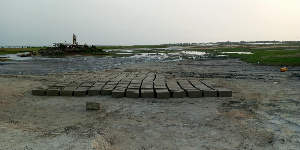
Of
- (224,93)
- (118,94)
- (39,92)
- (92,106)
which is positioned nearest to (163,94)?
(118,94)

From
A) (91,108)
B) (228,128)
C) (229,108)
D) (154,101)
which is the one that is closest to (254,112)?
(229,108)

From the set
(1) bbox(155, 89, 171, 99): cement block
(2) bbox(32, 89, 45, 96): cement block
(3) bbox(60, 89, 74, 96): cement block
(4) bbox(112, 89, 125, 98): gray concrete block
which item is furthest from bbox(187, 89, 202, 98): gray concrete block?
(2) bbox(32, 89, 45, 96): cement block

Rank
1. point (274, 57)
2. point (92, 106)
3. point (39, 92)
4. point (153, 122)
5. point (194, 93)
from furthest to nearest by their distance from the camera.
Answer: point (274, 57) < point (39, 92) < point (194, 93) < point (92, 106) < point (153, 122)

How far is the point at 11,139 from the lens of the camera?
3.92 meters

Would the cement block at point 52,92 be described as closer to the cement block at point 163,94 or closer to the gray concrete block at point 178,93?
the cement block at point 163,94

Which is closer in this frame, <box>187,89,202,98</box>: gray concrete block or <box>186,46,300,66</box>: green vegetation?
<box>187,89,202,98</box>: gray concrete block

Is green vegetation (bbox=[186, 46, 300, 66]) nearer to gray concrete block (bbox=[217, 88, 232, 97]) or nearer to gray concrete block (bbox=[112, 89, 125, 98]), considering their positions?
gray concrete block (bbox=[217, 88, 232, 97])

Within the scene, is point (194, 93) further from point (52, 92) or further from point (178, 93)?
point (52, 92)

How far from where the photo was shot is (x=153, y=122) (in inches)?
208

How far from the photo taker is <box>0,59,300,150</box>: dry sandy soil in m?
4.05

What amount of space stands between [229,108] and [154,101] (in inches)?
79.3

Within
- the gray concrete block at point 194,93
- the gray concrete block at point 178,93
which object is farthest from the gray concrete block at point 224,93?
the gray concrete block at point 178,93

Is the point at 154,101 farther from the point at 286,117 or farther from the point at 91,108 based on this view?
the point at 286,117

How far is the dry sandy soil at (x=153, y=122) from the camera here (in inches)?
159
